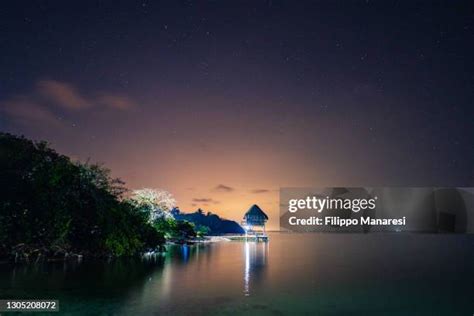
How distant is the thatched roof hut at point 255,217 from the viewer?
8256cm

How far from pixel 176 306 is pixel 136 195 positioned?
4237cm

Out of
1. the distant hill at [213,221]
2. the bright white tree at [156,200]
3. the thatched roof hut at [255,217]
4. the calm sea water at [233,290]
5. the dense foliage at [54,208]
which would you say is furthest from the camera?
the distant hill at [213,221]

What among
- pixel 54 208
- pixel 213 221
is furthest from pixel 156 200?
pixel 213 221

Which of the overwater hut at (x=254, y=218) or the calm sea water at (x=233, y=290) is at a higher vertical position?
the overwater hut at (x=254, y=218)

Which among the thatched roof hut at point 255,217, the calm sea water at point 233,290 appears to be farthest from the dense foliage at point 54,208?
the thatched roof hut at point 255,217

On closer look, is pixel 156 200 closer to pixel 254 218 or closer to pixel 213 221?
pixel 254 218

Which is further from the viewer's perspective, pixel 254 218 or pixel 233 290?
pixel 254 218

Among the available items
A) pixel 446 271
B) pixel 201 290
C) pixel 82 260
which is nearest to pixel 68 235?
pixel 82 260

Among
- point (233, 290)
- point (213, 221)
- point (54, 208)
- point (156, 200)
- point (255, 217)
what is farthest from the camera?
point (213, 221)

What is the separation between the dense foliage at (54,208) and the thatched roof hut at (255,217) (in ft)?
153

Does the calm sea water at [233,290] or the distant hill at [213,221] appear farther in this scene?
the distant hill at [213,221]

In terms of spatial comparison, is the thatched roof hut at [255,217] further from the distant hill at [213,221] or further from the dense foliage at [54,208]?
the distant hill at [213,221]

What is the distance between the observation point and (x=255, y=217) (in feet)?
272

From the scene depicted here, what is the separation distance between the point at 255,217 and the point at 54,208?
55196 millimetres
